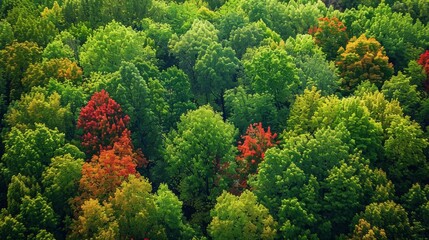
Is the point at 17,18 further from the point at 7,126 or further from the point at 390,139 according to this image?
the point at 390,139

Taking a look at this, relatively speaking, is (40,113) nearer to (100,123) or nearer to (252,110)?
(100,123)

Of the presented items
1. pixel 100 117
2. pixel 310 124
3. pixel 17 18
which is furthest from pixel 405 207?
pixel 17 18

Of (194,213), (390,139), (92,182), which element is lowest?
(194,213)

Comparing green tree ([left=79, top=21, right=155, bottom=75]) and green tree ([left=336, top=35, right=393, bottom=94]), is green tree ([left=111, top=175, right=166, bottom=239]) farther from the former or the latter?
green tree ([left=336, top=35, right=393, bottom=94])

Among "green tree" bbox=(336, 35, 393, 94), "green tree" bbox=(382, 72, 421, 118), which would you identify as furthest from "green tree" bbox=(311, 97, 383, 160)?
"green tree" bbox=(336, 35, 393, 94)

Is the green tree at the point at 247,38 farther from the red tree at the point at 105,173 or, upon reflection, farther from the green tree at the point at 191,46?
the red tree at the point at 105,173

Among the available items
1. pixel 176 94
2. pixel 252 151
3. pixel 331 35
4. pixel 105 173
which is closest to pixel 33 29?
pixel 176 94
